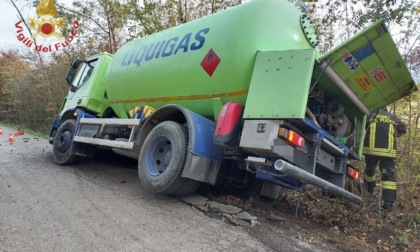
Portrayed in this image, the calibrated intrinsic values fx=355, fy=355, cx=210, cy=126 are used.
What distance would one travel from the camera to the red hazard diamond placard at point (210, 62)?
4.11 meters

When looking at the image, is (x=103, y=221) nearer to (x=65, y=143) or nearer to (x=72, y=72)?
(x=65, y=143)

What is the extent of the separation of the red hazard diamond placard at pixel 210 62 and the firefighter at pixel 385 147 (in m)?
2.11

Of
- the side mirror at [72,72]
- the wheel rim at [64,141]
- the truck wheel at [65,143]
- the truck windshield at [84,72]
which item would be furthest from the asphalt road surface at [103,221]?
the side mirror at [72,72]

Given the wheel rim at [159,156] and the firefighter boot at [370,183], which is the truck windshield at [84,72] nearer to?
the wheel rim at [159,156]

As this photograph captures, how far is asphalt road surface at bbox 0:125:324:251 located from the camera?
10.5 ft

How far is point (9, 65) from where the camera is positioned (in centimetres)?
2548

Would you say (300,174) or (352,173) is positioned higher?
(352,173)

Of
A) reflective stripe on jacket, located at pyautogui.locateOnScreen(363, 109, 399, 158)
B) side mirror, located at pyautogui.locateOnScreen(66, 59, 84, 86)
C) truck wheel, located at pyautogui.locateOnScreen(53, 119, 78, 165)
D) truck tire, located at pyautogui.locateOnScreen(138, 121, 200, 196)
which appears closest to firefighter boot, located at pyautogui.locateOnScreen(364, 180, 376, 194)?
reflective stripe on jacket, located at pyautogui.locateOnScreen(363, 109, 399, 158)

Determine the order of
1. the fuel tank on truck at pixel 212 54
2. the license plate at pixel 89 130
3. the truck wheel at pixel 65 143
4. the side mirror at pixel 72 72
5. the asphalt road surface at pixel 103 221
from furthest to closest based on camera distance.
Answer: the side mirror at pixel 72 72 < the truck wheel at pixel 65 143 < the license plate at pixel 89 130 < the fuel tank on truck at pixel 212 54 < the asphalt road surface at pixel 103 221

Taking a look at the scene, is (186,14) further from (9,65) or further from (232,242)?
(9,65)

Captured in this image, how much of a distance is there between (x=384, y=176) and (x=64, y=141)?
5584mm

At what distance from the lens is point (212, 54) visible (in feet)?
13.6

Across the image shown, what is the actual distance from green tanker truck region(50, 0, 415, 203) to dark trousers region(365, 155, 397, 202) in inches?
20.7

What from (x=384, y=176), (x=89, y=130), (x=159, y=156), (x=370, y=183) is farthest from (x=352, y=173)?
(x=89, y=130)
